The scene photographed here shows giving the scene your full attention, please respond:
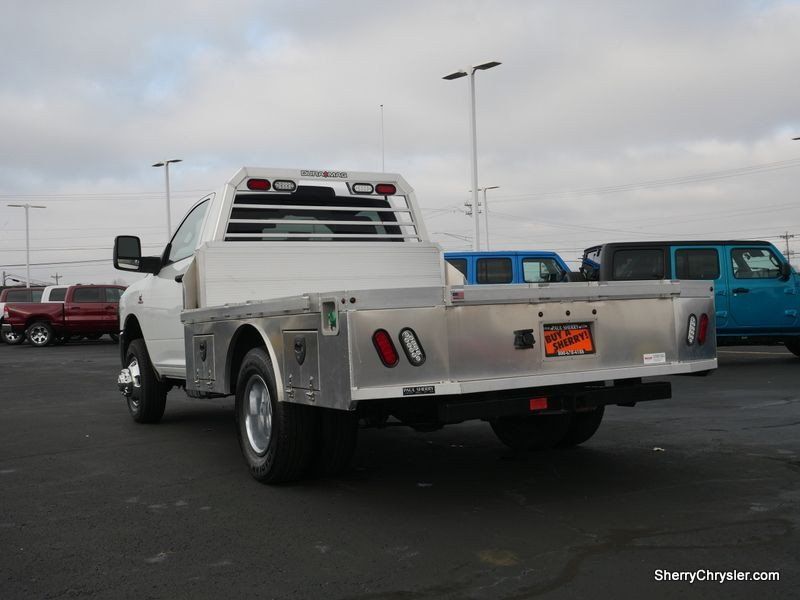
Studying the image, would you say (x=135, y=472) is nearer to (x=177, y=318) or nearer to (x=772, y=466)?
(x=177, y=318)

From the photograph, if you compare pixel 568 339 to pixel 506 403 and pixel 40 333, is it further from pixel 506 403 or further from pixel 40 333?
pixel 40 333

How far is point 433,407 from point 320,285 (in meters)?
2.60

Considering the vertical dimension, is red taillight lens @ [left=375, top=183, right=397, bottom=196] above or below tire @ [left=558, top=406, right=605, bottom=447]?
above

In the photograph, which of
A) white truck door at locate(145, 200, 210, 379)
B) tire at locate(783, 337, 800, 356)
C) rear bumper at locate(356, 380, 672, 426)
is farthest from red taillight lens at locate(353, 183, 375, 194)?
tire at locate(783, 337, 800, 356)

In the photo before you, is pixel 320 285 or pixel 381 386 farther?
pixel 320 285

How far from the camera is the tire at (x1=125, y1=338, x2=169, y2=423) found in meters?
8.70

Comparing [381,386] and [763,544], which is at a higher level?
[381,386]

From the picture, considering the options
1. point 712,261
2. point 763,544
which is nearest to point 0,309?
point 712,261

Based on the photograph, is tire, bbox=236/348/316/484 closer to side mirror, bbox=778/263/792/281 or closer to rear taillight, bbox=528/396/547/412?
rear taillight, bbox=528/396/547/412

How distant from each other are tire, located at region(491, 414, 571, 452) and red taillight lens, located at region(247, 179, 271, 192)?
283 cm

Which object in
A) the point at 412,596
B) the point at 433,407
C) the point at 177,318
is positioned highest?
the point at 177,318

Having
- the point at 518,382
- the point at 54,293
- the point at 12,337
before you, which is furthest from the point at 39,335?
the point at 518,382

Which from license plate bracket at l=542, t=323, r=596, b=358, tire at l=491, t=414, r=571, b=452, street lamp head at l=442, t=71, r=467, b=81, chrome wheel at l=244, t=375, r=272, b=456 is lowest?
tire at l=491, t=414, r=571, b=452

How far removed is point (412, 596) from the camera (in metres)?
3.58
